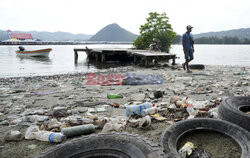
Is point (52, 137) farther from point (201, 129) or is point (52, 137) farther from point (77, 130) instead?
point (201, 129)

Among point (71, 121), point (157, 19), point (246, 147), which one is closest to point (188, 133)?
point (246, 147)

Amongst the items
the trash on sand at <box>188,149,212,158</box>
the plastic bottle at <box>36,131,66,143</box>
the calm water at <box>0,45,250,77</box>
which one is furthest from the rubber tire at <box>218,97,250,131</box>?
the calm water at <box>0,45,250,77</box>

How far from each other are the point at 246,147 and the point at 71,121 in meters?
2.31

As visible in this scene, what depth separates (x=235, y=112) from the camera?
2.21 metres

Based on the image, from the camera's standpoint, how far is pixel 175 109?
3.19 meters

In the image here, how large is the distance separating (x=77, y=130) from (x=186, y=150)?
1474 mm

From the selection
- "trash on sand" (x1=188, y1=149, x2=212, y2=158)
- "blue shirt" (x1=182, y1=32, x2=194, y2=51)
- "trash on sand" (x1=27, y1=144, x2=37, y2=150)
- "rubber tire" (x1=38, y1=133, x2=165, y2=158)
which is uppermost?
"blue shirt" (x1=182, y1=32, x2=194, y2=51)

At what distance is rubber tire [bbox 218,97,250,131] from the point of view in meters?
2.10

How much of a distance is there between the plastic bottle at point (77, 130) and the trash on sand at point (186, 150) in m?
1.28

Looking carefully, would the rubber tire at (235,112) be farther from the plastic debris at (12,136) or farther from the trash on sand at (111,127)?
the plastic debris at (12,136)

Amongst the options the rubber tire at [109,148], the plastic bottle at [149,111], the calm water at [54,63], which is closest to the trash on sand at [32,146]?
the rubber tire at [109,148]

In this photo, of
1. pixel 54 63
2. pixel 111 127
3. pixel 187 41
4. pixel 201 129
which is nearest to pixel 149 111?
pixel 111 127

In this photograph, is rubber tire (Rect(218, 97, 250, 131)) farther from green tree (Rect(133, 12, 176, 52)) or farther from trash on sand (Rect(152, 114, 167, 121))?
green tree (Rect(133, 12, 176, 52))

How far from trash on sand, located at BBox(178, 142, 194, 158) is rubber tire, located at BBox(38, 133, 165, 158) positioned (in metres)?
0.37
